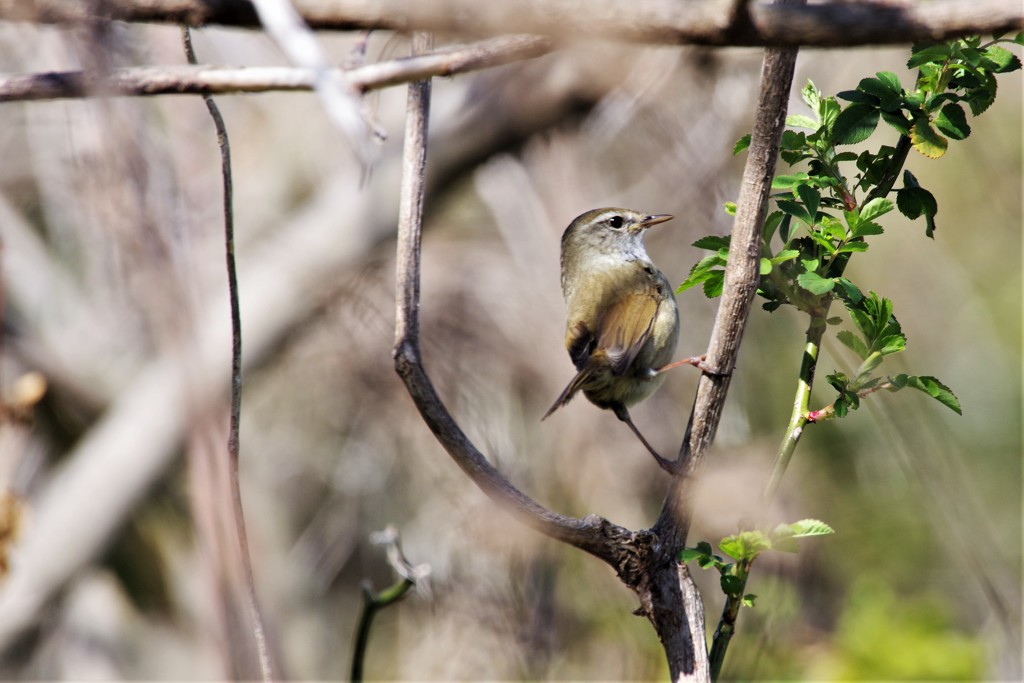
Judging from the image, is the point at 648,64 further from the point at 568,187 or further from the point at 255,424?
the point at 255,424

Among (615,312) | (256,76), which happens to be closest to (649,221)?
(615,312)

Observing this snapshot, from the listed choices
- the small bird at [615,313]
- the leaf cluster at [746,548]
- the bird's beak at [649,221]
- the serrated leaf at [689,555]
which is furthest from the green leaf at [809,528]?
the bird's beak at [649,221]

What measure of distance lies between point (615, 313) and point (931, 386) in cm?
145

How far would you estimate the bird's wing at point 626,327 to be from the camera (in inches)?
96.3

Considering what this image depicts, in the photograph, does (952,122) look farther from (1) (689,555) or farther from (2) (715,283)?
(1) (689,555)

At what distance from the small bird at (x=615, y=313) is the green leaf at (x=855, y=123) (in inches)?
45.5

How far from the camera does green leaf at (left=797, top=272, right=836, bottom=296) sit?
113 cm

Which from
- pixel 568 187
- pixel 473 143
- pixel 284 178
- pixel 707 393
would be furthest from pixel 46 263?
pixel 707 393

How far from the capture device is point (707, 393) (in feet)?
4.09

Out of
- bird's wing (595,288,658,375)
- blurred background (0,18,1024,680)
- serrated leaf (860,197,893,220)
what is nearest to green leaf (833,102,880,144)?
serrated leaf (860,197,893,220)

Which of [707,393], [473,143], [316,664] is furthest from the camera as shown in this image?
[316,664]

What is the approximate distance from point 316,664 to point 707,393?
587cm

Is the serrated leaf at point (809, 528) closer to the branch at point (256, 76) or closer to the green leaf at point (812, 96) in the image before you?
the green leaf at point (812, 96)

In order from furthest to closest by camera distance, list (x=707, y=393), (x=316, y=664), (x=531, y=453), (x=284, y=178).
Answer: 1. (x=284, y=178)
2. (x=316, y=664)
3. (x=531, y=453)
4. (x=707, y=393)
